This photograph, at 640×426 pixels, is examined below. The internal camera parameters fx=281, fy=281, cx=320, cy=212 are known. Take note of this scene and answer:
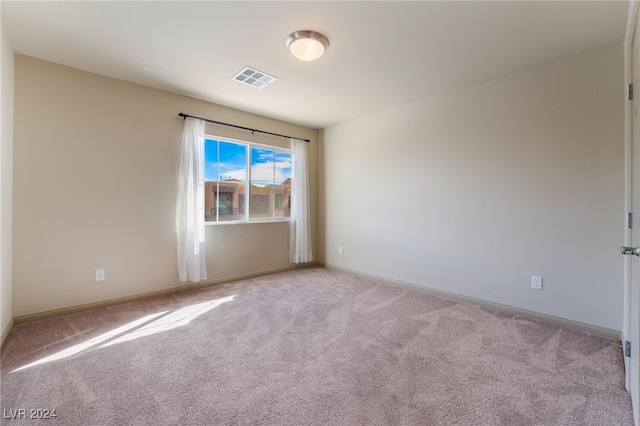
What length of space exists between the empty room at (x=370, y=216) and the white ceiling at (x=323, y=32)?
0.02 meters

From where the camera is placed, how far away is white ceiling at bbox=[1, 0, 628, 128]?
6.70 ft

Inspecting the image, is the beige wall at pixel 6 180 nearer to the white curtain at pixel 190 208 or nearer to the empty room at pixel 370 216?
the empty room at pixel 370 216

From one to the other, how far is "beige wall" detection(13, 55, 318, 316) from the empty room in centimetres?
2

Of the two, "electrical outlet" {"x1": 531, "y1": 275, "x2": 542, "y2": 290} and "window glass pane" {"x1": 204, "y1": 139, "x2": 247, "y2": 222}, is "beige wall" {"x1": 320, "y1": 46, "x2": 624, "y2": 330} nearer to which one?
"electrical outlet" {"x1": 531, "y1": 275, "x2": 542, "y2": 290}

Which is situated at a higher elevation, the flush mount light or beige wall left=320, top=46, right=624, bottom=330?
the flush mount light

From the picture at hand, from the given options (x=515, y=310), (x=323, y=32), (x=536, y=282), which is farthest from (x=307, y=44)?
(x=515, y=310)

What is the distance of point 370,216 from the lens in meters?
4.43

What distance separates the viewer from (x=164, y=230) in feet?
11.6

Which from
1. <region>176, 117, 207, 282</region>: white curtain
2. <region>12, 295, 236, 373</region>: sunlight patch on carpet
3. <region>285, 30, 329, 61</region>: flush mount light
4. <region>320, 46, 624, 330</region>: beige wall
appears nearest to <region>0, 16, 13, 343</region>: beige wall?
<region>12, 295, 236, 373</region>: sunlight patch on carpet

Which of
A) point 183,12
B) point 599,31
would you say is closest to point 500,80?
point 599,31

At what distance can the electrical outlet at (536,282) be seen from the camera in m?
2.83

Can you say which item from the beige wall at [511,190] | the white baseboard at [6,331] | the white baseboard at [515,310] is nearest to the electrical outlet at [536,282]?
the beige wall at [511,190]

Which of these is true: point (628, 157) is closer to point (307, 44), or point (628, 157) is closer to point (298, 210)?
point (307, 44)

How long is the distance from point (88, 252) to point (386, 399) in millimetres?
3259
